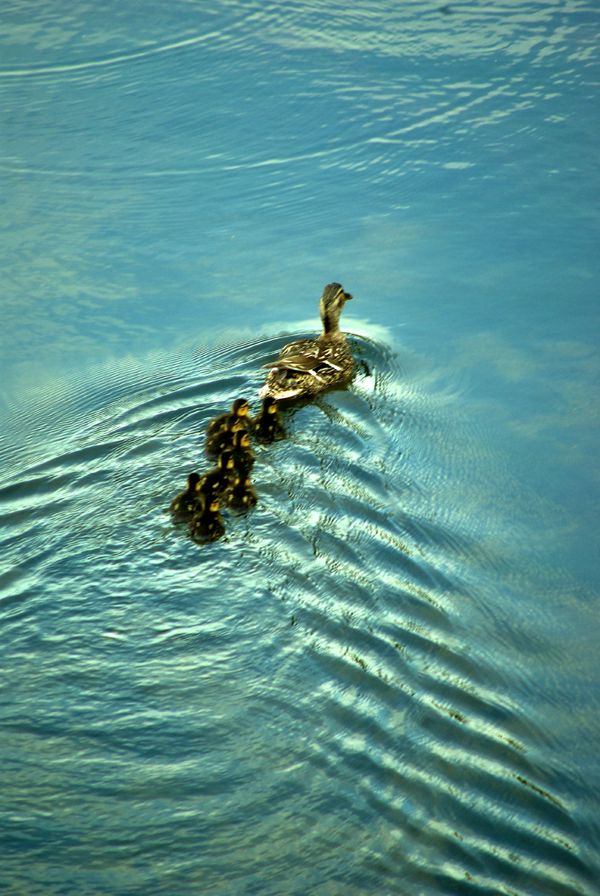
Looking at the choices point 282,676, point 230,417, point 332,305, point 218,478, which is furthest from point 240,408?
point 282,676

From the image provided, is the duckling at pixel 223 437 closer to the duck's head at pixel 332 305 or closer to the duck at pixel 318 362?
the duck at pixel 318 362

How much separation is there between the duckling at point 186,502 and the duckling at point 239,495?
0.45 ft

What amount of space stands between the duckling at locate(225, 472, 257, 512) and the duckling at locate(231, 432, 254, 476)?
0.08 m

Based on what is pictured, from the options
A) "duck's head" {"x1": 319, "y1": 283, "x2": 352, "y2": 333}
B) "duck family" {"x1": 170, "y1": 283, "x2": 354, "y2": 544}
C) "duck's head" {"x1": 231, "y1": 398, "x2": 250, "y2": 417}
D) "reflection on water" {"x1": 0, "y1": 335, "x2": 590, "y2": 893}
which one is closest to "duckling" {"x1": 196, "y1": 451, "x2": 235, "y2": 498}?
"duck family" {"x1": 170, "y1": 283, "x2": 354, "y2": 544}

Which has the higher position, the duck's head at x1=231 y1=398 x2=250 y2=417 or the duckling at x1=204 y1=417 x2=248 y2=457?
the duck's head at x1=231 y1=398 x2=250 y2=417

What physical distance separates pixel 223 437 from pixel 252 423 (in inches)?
12.1

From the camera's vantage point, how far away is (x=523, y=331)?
18.0 ft

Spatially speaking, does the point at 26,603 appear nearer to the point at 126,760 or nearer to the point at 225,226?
the point at 126,760

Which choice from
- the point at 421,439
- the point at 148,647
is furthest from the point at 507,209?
the point at 148,647

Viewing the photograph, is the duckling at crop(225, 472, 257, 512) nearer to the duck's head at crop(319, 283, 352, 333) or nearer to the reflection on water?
the reflection on water

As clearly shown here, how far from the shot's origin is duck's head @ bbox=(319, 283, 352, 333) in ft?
17.9

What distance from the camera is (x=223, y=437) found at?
4.58 meters

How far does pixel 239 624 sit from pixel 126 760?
646 millimetres

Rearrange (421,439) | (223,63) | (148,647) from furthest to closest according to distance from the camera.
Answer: (223,63) < (421,439) < (148,647)
